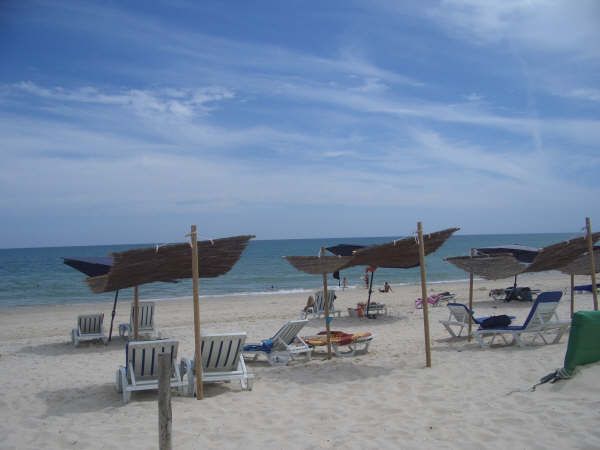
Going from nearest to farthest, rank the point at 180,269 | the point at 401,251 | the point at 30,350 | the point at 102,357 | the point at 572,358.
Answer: the point at 572,358 < the point at 180,269 < the point at 401,251 < the point at 102,357 < the point at 30,350

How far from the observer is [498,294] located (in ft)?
49.0

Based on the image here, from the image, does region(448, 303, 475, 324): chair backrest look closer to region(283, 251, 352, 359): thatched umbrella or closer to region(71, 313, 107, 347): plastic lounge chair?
region(283, 251, 352, 359): thatched umbrella

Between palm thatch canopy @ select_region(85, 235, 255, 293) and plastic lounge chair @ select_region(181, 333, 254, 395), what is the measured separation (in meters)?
0.98

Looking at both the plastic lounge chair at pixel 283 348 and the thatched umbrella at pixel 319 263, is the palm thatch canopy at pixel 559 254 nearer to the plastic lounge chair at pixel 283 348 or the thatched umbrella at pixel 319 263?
the thatched umbrella at pixel 319 263

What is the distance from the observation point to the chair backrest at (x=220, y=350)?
17.9ft

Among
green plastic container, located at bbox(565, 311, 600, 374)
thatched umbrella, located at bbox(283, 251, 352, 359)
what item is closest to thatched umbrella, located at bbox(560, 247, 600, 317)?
green plastic container, located at bbox(565, 311, 600, 374)

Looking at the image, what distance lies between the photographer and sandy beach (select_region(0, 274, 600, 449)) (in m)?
3.71

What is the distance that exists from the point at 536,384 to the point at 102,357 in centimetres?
666

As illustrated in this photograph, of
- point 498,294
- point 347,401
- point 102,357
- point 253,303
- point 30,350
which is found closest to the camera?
point 347,401

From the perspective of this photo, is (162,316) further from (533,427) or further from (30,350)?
(533,427)

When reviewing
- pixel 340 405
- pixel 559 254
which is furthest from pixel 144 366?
→ pixel 559 254

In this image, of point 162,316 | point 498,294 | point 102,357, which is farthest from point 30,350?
point 498,294

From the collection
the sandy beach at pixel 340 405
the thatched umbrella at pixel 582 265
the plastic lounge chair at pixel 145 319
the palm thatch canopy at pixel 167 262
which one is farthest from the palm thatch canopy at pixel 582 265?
the plastic lounge chair at pixel 145 319

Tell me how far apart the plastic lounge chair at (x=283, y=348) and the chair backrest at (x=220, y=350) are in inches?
57.6
